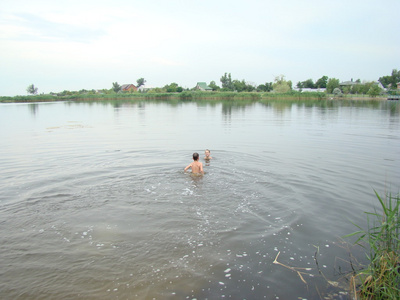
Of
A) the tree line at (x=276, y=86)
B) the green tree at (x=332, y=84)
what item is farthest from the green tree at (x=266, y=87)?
the green tree at (x=332, y=84)

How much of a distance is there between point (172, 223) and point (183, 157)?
7.69m

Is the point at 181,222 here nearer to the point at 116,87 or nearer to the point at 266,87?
the point at 266,87

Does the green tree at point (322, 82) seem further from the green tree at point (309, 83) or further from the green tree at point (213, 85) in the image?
the green tree at point (213, 85)

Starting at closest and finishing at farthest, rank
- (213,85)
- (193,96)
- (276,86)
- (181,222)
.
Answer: (181,222), (193,96), (276,86), (213,85)

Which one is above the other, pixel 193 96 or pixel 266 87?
pixel 266 87

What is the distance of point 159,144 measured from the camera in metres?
18.8

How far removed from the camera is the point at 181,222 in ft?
25.1

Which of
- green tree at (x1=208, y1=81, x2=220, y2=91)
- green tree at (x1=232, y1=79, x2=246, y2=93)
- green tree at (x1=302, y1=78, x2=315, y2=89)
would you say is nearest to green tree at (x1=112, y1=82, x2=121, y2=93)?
green tree at (x1=208, y1=81, x2=220, y2=91)

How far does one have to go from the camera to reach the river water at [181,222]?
17.7 feet

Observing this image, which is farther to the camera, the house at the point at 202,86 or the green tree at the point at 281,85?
the house at the point at 202,86

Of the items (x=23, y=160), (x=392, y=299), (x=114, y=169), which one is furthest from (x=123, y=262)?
(x=23, y=160)

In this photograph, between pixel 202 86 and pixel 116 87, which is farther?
pixel 202 86

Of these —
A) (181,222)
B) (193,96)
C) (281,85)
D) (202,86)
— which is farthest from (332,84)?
(181,222)

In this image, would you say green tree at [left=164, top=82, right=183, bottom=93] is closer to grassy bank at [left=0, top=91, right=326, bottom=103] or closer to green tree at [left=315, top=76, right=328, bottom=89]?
grassy bank at [left=0, top=91, right=326, bottom=103]
